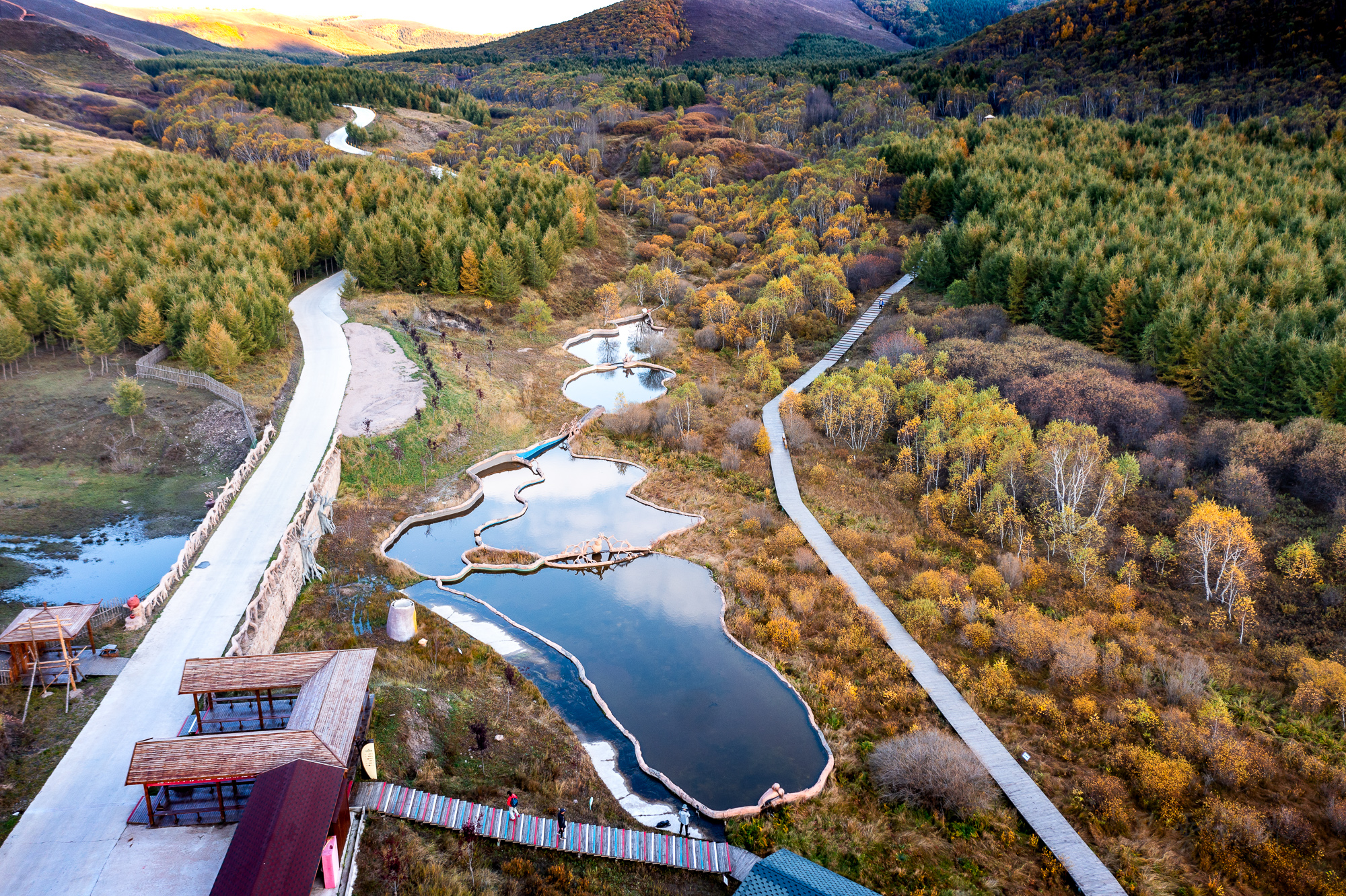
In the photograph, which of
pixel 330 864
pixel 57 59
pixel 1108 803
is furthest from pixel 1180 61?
pixel 57 59

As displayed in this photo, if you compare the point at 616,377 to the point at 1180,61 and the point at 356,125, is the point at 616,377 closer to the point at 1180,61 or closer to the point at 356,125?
the point at 356,125

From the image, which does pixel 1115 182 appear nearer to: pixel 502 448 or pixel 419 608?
pixel 502 448

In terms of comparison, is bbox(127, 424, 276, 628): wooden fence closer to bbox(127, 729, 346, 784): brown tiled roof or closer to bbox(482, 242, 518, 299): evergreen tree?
bbox(127, 729, 346, 784): brown tiled roof

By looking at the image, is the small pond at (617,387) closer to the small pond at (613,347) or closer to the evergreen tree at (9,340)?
the small pond at (613,347)

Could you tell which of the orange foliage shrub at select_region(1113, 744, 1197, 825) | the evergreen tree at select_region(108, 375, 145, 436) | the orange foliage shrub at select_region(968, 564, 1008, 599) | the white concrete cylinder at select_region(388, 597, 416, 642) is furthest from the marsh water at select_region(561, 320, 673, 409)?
the orange foliage shrub at select_region(1113, 744, 1197, 825)

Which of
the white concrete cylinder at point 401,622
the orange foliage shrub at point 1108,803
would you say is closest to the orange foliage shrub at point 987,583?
the orange foliage shrub at point 1108,803
